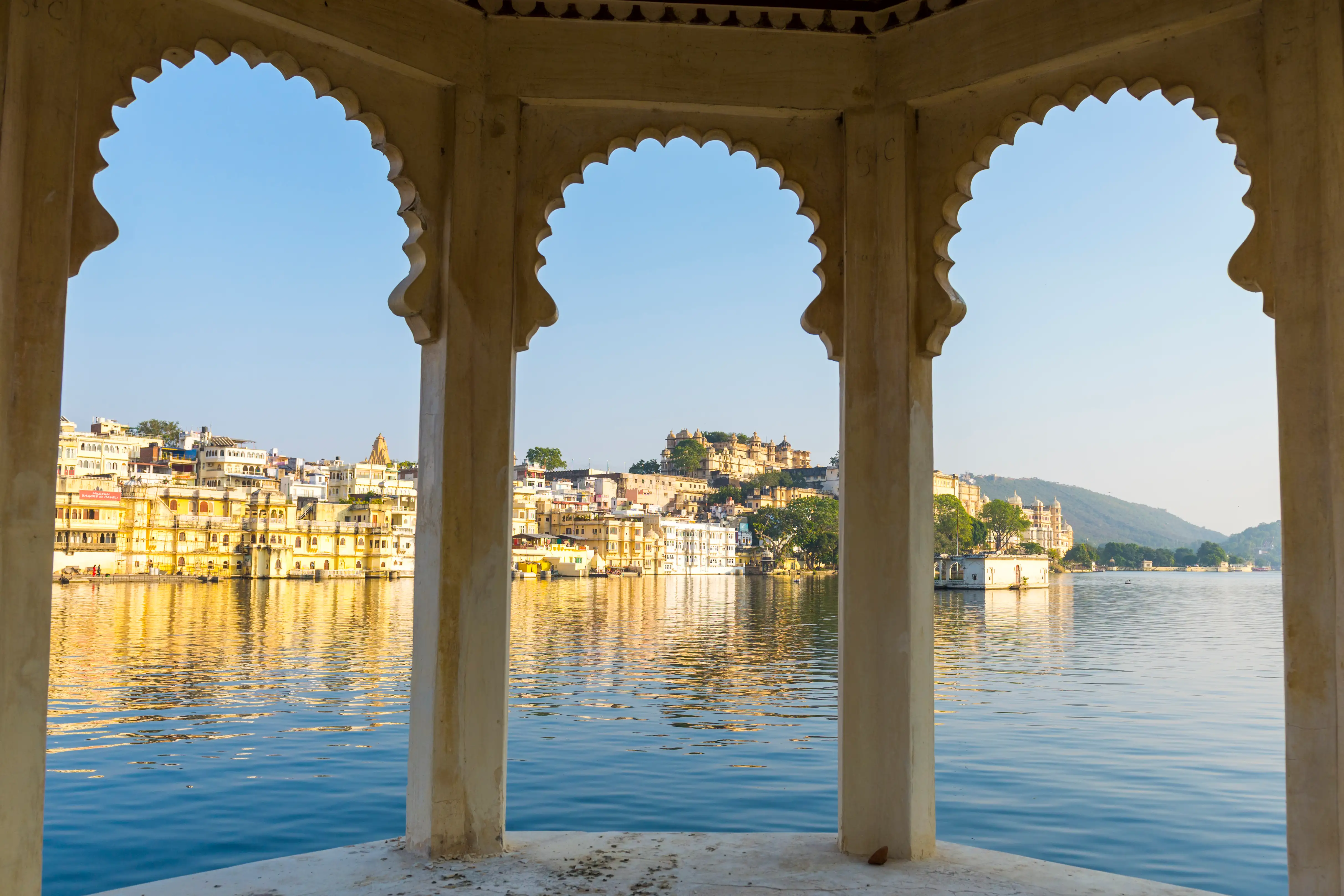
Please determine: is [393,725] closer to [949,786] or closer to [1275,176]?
[949,786]

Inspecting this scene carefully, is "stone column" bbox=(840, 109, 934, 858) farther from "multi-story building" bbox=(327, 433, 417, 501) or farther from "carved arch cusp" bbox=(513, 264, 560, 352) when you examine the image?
"multi-story building" bbox=(327, 433, 417, 501)

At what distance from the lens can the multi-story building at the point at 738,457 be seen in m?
132

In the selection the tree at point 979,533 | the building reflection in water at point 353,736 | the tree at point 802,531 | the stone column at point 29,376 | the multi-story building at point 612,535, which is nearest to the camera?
the stone column at point 29,376

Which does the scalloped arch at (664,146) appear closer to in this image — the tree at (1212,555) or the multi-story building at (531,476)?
the multi-story building at (531,476)

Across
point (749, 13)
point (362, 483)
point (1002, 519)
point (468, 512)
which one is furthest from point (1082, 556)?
point (468, 512)

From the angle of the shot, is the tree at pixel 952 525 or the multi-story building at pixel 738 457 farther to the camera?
the multi-story building at pixel 738 457

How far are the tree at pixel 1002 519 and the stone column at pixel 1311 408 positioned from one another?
347 ft

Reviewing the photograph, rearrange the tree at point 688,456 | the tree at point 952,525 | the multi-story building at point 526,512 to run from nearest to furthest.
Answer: the multi-story building at point 526,512 < the tree at point 952,525 < the tree at point 688,456

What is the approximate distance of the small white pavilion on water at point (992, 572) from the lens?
6812cm

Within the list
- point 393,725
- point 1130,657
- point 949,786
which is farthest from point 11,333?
point 1130,657

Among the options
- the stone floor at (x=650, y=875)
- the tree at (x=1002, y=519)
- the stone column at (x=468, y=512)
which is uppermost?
the tree at (x=1002, y=519)

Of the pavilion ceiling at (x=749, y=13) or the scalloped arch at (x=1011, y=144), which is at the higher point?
the pavilion ceiling at (x=749, y=13)

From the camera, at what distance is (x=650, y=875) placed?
311cm

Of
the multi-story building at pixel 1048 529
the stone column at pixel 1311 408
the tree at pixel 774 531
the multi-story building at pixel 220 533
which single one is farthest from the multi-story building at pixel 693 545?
the stone column at pixel 1311 408
